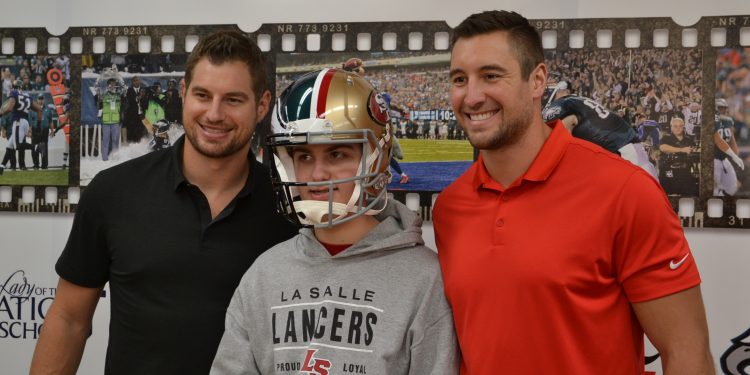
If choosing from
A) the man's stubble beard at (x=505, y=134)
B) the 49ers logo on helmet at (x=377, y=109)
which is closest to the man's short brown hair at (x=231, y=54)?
the 49ers logo on helmet at (x=377, y=109)

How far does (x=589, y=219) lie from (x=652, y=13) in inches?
36.0

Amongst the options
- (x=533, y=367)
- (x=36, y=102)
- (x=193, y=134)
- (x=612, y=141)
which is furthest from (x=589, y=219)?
(x=36, y=102)

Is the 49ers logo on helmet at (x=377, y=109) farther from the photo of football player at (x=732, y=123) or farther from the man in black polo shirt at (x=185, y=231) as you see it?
the photo of football player at (x=732, y=123)

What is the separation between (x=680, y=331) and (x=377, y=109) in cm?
69

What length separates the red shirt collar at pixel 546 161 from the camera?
1.21 m

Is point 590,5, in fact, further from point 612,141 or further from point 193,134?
point 193,134

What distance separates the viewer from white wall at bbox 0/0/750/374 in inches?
69.2

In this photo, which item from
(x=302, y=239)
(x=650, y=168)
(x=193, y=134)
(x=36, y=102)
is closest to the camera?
(x=302, y=239)

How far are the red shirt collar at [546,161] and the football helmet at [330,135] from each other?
0.70 ft

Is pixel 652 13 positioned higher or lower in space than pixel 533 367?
higher

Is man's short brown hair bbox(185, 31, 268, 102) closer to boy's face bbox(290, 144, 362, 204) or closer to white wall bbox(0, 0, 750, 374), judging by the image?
boy's face bbox(290, 144, 362, 204)

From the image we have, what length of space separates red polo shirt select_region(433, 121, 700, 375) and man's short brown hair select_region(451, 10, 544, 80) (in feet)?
0.63

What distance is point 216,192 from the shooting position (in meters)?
1.45

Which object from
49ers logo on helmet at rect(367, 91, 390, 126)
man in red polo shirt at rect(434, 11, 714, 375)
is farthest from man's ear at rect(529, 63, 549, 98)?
49ers logo on helmet at rect(367, 91, 390, 126)
